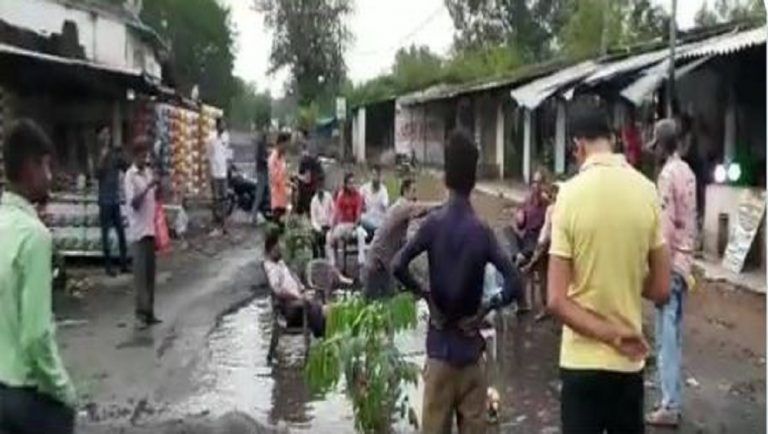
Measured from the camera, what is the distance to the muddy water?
844cm

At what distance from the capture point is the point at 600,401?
4.79 m

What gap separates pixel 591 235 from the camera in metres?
4.77

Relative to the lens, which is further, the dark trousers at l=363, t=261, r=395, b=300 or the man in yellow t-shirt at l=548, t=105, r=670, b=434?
the dark trousers at l=363, t=261, r=395, b=300

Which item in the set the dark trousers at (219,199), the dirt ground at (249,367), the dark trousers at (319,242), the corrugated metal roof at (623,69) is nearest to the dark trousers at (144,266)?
the dirt ground at (249,367)

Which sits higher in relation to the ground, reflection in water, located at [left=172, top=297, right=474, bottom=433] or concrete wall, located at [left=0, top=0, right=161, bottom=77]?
concrete wall, located at [left=0, top=0, right=161, bottom=77]

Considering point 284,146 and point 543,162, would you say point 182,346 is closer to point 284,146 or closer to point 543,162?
point 284,146

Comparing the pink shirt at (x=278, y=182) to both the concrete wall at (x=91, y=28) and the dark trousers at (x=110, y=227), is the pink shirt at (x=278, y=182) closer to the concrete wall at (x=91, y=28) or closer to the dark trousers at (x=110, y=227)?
the dark trousers at (x=110, y=227)

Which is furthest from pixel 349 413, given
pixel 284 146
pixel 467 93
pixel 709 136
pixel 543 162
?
pixel 467 93

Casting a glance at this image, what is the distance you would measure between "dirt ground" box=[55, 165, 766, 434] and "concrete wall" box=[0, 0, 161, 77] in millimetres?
13557

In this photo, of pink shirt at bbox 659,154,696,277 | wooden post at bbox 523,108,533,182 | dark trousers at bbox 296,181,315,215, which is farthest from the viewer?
wooden post at bbox 523,108,533,182

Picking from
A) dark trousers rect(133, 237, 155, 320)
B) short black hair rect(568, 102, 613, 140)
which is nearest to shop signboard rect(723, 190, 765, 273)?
dark trousers rect(133, 237, 155, 320)

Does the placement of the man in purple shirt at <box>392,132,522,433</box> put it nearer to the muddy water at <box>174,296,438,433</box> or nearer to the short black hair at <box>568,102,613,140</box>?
the short black hair at <box>568,102,613,140</box>

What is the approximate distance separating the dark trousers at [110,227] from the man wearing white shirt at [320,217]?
2.35m

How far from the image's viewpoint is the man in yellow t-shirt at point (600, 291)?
477cm
